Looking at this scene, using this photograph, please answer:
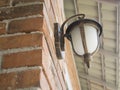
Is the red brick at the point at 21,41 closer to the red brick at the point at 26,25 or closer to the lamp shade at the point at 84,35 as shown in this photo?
the red brick at the point at 26,25

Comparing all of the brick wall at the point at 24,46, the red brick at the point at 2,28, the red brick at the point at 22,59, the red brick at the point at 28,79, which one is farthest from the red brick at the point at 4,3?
the red brick at the point at 28,79

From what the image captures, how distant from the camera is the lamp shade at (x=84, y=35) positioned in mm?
1525

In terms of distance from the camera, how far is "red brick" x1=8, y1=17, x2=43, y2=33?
122cm

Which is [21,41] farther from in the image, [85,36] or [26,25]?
[85,36]

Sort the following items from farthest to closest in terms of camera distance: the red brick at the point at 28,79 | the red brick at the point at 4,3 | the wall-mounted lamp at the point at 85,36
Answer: the wall-mounted lamp at the point at 85,36, the red brick at the point at 4,3, the red brick at the point at 28,79

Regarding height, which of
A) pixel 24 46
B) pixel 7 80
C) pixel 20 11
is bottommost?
pixel 7 80

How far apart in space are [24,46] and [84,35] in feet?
1.50

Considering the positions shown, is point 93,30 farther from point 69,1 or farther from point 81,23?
point 69,1

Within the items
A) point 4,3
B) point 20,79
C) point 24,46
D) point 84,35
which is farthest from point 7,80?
point 84,35

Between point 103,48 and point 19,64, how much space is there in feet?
12.0

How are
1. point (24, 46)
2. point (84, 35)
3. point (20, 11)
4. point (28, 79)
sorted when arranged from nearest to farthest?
point (28, 79) → point (24, 46) → point (20, 11) → point (84, 35)

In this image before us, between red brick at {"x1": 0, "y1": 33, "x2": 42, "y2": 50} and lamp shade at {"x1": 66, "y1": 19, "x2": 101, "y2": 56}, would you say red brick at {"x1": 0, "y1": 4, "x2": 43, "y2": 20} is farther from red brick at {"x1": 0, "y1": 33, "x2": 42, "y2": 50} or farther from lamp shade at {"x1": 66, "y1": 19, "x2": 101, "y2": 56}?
lamp shade at {"x1": 66, "y1": 19, "x2": 101, "y2": 56}

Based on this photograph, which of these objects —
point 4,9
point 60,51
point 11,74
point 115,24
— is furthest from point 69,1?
point 11,74

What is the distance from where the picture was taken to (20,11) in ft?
4.25
